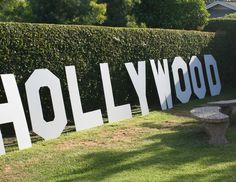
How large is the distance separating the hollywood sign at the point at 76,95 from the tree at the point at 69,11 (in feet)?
12.6

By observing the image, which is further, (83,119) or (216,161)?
(83,119)

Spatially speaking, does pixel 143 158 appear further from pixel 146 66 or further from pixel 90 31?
pixel 146 66

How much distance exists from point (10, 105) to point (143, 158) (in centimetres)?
262

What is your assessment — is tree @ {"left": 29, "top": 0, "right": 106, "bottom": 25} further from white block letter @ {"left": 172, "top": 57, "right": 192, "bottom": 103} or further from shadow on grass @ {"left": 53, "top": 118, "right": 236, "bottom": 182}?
shadow on grass @ {"left": 53, "top": 118, "right": 236, "bottom": 182}

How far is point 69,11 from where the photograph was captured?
55.2ft

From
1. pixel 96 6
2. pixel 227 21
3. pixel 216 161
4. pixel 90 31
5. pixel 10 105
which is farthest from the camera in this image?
pixel 227 21

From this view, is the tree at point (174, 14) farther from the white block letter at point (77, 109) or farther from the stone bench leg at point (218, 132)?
the stone bench leg at point (218, 132)

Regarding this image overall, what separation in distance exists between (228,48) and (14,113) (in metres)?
11.8

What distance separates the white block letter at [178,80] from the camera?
14.3 meters

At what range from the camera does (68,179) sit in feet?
22.7

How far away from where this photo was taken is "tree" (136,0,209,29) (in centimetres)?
2059

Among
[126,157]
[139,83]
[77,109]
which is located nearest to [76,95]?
[77,109]

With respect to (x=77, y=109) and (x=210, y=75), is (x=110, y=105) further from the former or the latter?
(x=210, y=75)

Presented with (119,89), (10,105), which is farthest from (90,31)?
(10,105)
